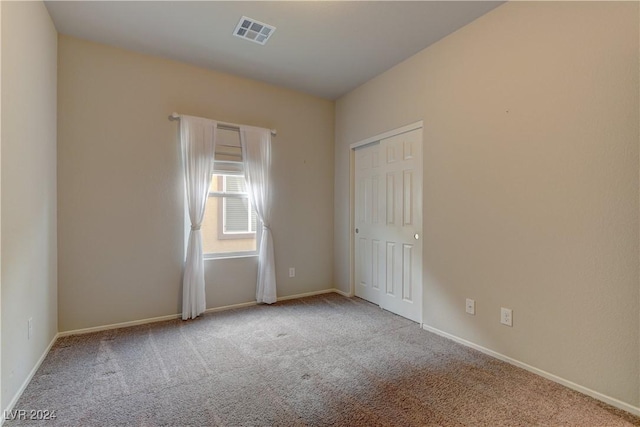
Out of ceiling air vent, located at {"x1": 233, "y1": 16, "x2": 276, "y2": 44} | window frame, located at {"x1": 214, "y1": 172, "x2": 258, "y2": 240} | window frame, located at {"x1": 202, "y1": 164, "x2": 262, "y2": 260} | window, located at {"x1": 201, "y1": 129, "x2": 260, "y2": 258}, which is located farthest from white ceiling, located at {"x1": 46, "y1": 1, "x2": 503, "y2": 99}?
window frame, located at {"x1": 214, "y1": 172, "x2": 258, "y2": 240}

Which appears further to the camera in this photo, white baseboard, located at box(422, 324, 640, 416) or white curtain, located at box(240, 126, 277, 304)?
white curtain, located at box(240, 126, 277, 304)

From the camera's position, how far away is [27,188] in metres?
2.03

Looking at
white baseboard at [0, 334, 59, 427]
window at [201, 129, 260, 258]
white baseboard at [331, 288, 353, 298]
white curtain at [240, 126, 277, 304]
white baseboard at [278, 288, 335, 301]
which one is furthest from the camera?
white baseboard at [331, 288, 353, 298]

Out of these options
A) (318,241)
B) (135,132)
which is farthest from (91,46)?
(318,241)

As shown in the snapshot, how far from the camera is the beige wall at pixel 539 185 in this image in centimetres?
178

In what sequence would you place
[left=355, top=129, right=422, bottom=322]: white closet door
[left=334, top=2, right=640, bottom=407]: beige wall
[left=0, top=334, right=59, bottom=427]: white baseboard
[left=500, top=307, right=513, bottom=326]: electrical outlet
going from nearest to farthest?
1. [left=0, top=334, right=59, bottom=427]: white baseboard
2. [left=334, top=2, right=640, bottom=407]: beige wall
3. [left=500, top=307, right=513, bottom=326]: electrical outlet
4. [left=355, top=129, right=422, bottom=322]: white closet door

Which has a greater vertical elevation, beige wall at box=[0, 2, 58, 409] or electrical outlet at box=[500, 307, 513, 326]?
beige wall at box=[0, 2, 58, 409]

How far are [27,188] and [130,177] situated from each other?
1.01 m

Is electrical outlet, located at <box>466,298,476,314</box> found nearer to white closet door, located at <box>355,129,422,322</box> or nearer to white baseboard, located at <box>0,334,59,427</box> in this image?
white closet door, located at <box>355,129,422,322</box>

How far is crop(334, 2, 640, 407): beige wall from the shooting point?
178 cm

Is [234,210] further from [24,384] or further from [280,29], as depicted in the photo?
[24,384]

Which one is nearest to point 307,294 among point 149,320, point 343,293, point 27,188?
point 343,293

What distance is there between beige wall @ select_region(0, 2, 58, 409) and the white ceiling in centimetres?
47

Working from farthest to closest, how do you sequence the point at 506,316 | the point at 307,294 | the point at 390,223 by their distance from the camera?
the point at 307,294 < the point at 390,223 < the point at 506,316
